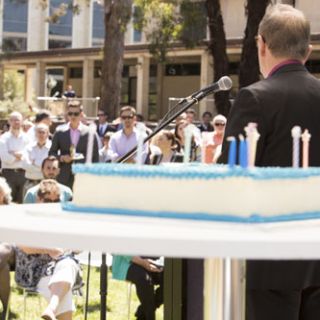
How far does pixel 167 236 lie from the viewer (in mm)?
2043

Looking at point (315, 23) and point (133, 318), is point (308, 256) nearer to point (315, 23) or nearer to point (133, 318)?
point (133, 318)

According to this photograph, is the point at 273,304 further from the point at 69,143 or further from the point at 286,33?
the point at 69,143

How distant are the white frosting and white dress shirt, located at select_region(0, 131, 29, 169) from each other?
33.9 feet

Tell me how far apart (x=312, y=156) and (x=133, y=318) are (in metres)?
4.24

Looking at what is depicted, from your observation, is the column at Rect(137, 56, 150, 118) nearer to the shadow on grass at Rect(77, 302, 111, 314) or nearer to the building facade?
the building facade

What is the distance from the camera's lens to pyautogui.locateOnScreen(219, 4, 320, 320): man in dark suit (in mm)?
3121

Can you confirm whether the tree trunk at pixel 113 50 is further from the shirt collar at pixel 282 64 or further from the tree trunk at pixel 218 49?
the shirt collar at pixel 282 64

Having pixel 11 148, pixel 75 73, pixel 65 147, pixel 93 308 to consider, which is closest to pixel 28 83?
pixel 75 73

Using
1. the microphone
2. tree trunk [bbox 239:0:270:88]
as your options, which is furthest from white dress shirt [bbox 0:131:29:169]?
the microphone

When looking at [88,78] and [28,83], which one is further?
[28,83]

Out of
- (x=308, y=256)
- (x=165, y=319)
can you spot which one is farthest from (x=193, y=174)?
(x=165, y=319)

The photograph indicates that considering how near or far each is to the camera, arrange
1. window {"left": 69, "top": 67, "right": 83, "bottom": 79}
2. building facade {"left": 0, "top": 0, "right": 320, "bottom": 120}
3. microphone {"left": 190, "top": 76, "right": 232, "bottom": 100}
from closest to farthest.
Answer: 1. microphone {"left": 190, "top": 76, "right": 232, "bottom": 100}
2. building facade {"left": 0, "top": 0, "right": 320, "bottom": 120}
3. window {"left": 69, "top": 67, "right": 83, "bottom": 79}

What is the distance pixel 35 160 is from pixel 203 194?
9747 mm

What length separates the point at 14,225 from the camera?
7.43 ft
